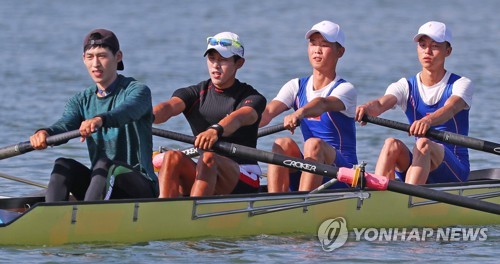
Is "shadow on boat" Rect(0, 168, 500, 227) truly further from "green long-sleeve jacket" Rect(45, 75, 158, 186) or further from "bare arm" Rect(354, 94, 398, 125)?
"bare arm" Rect(354, 94, 398, 125)

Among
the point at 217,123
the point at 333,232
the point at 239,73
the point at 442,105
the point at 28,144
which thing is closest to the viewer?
the point at 28,144

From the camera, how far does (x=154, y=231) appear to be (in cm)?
928

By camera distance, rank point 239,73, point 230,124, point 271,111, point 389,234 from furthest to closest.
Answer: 1. point 239,73
2. point 271,111
3. point 389,234
4. point 230,124

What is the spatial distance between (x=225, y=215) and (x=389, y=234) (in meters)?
1.50

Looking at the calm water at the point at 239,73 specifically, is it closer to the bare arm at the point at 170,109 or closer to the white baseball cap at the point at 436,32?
the bare arm at the point at 170,109

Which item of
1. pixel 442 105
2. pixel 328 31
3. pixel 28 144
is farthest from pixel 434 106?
pixel 28 144

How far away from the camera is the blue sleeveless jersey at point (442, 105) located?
11062mm

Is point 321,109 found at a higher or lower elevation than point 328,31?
lower

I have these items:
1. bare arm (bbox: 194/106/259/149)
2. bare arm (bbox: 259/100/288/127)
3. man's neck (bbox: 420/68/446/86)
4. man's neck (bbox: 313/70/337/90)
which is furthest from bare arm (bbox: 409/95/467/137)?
bare arm (bbox: 194/106/259/149)

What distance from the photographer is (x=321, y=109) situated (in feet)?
34.0

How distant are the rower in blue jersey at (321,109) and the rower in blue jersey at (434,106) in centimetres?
34

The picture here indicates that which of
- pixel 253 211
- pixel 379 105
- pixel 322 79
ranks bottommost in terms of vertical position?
pixel 253 211

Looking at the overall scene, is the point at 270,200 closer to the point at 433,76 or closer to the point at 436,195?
the point at 436,195

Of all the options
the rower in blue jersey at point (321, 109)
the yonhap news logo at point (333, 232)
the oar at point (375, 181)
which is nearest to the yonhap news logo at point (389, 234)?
the yonhap news logo at point (333, 232)
